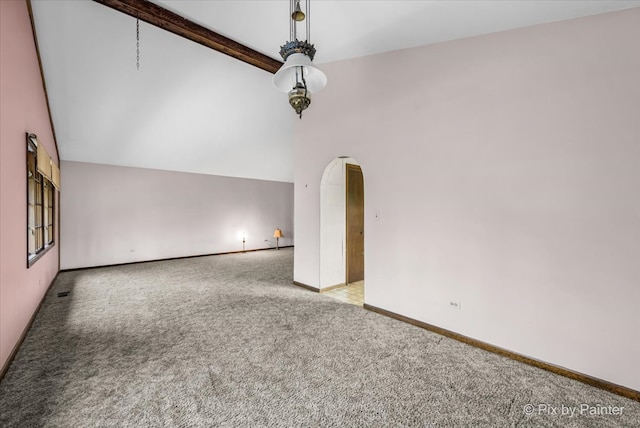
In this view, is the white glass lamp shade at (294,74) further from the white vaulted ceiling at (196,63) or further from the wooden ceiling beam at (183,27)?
the wooden ceiling beam at (183,27)

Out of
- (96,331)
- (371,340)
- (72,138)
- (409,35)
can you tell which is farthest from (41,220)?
(409,35)

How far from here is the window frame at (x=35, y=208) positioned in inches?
129

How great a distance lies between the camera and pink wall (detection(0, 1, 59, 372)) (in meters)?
2.38

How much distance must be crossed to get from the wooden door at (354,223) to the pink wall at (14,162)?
4.03m

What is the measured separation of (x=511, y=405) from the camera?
2.06 m

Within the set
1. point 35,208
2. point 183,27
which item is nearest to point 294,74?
point 183,27

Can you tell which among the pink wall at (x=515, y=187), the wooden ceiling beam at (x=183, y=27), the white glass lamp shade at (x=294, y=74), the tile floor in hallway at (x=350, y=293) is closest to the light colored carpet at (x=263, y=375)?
the tile floor in hallway at (x=350, y=293)

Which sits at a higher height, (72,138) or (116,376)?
(72,138)

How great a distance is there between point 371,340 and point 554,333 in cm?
158

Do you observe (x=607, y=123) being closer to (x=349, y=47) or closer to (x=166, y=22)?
(x=349, y=47)

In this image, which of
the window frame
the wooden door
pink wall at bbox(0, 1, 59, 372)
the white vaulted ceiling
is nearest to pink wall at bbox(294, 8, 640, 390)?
the white vaulted ceiling

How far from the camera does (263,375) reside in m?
2.40

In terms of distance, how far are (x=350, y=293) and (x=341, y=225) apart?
1135 mm

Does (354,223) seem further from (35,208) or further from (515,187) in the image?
(35,208)
